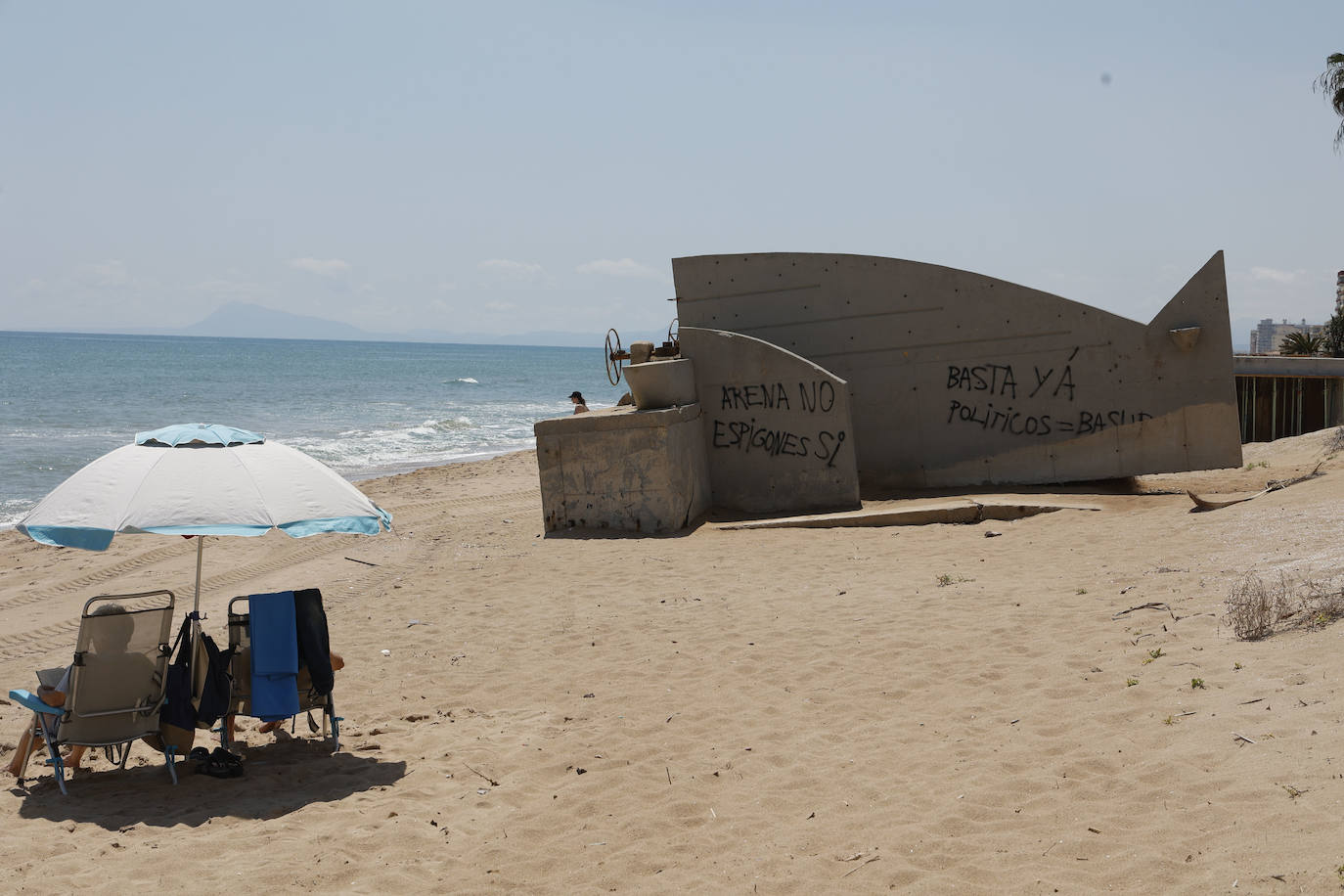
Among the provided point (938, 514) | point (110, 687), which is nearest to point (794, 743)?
point (110, 687)

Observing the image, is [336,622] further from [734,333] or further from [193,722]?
[734,333]

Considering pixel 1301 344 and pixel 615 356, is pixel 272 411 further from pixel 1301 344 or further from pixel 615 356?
pixel 1301 344

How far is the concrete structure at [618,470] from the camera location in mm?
11656

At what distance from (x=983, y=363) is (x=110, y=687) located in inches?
411

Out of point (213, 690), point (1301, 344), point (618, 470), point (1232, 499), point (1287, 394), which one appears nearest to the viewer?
point (213, 690)

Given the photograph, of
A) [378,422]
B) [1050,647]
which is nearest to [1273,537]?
[1050,647]

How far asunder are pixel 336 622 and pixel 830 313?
293 inches

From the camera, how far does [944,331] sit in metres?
12.9

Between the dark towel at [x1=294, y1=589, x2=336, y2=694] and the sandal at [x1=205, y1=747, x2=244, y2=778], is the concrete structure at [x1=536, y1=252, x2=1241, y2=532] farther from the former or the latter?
the sandal at [x1=205, y1=747, x2=244, y2=778]

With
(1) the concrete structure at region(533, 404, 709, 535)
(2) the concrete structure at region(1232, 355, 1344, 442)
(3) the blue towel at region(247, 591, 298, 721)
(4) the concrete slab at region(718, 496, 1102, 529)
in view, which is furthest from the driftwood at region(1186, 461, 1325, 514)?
(3) the blue towel at region(247, 591, 298, 721)

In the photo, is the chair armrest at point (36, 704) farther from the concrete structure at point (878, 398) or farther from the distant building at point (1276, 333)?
the distant building at point (1276, 333)


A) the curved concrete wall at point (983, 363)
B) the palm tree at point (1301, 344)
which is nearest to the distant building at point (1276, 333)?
the palm tree at point (1301, 344)

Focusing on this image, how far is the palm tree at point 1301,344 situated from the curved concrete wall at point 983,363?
1642cm

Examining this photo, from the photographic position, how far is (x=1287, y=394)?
1878 cm
